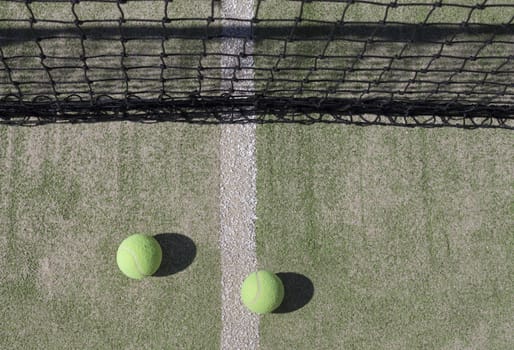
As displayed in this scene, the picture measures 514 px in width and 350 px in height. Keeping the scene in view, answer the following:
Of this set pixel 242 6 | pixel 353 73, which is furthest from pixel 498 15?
pixel 242 6

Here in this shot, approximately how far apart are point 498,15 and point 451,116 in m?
0.85

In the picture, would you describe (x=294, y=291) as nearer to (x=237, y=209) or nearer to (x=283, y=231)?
(x=283, y=231)

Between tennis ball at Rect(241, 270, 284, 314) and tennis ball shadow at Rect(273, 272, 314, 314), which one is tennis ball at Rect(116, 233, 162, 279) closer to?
tennis ball at Rect(241, 270, 284, 314)

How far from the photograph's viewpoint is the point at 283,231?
11.0 ft

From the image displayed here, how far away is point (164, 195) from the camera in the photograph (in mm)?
3393

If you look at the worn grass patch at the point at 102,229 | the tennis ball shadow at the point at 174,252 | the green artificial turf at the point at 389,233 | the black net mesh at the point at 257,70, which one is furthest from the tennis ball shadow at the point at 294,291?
the black net mesh at the point at 257,70

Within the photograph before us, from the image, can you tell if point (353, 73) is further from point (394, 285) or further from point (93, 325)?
point (93, 325)

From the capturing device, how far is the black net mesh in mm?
3477

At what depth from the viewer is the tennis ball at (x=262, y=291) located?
305 cm

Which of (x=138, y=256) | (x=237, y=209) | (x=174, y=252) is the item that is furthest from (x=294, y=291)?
(x=138, y=256)

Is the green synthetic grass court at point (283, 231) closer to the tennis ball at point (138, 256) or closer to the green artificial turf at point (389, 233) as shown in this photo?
the green artificial turf at point (389, 233)

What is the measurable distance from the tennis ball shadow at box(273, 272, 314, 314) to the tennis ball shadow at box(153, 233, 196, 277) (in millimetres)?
566

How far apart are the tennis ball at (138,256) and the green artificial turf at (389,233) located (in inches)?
25.1

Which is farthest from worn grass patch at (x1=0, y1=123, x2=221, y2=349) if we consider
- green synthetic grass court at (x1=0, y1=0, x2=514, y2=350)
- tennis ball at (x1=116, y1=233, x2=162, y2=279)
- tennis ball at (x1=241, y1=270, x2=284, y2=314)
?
tennis ball at (x1=241, y1=270, x2=284, y2=314)
